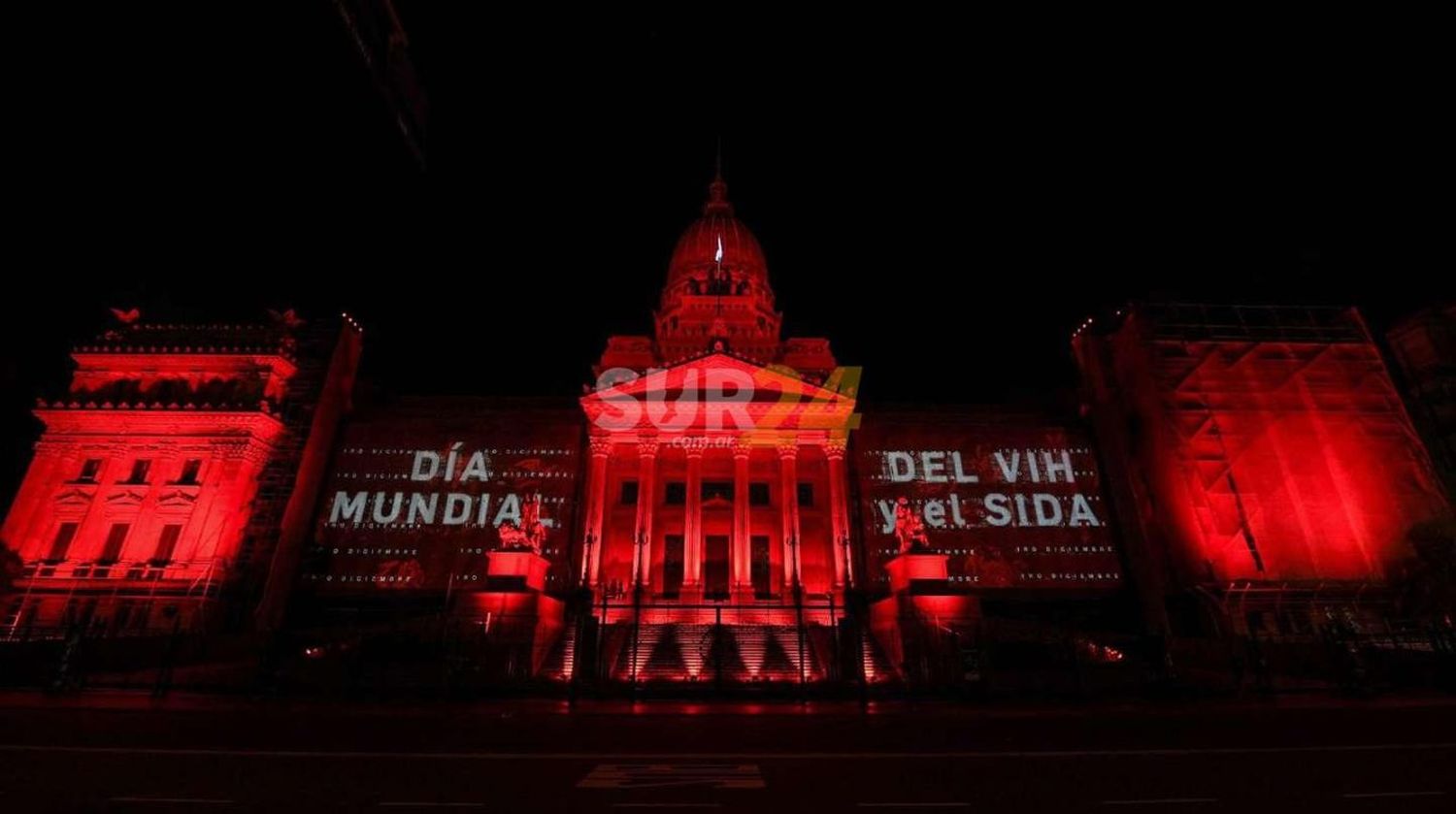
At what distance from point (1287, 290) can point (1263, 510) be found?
547 inches

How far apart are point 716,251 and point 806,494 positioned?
797 inches

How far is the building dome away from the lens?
4728 centimetres

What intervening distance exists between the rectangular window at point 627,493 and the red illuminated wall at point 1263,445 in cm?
2407

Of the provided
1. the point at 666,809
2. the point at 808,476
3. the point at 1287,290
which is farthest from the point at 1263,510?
the point at 666,809

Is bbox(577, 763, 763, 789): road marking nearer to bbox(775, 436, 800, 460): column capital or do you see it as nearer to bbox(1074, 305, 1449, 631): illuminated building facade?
bbox(775, 436, 800, 460): column capital

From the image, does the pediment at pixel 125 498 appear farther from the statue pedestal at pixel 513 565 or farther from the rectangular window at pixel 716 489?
→ the rectangular window at pixel 716 489

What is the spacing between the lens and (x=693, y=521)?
104 feet

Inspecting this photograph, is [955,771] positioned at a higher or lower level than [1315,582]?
lower

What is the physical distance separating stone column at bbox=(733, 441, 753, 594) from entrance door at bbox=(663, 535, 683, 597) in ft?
9.70

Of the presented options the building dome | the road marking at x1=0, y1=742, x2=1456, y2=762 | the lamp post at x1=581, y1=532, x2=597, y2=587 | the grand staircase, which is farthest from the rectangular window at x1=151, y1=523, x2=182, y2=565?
the building dome

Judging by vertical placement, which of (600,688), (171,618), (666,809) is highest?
(171,618)

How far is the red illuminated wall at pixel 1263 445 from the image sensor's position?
28672mm

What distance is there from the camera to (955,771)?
24.3 ft

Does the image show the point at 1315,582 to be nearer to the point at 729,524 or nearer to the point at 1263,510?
the point at 1263,510
